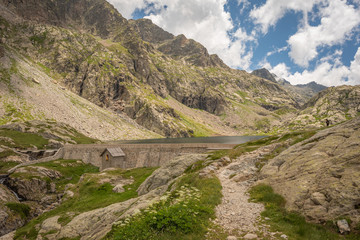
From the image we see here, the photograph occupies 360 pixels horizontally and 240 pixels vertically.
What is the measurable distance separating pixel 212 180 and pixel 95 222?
13.6m

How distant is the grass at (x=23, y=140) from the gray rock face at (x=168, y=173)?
68733mm

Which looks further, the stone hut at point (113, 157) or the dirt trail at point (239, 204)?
the stone hut at point (113, 157)

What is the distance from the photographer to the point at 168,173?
2716 centimetres

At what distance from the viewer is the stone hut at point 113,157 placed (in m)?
53.8

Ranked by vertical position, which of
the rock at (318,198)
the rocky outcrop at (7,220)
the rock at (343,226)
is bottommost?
the rocky outcrop at (7,220)

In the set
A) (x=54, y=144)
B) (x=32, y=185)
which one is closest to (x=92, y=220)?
(x=32, y=185)

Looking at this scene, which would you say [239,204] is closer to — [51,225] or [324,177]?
[324,177]

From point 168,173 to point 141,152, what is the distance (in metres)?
27.5

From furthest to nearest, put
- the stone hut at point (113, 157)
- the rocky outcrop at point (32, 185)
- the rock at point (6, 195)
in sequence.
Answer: the stone hut at point (113, 157) → the rocky outcrop at point (32, 185) → the rock at point (6, 195)

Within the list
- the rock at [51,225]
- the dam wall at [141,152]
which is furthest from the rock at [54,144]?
the rock at [51,225]

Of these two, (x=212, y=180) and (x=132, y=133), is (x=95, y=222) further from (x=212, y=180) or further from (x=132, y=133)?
(x=132, y=133)

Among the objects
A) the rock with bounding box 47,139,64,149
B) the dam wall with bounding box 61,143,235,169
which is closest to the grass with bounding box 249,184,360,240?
the dam wall with bounding box 61,143,235,169

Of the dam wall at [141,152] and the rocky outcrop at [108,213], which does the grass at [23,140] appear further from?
the rocky outcrop at [108,213]

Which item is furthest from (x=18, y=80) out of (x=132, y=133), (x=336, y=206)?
(x=336, y=206)
